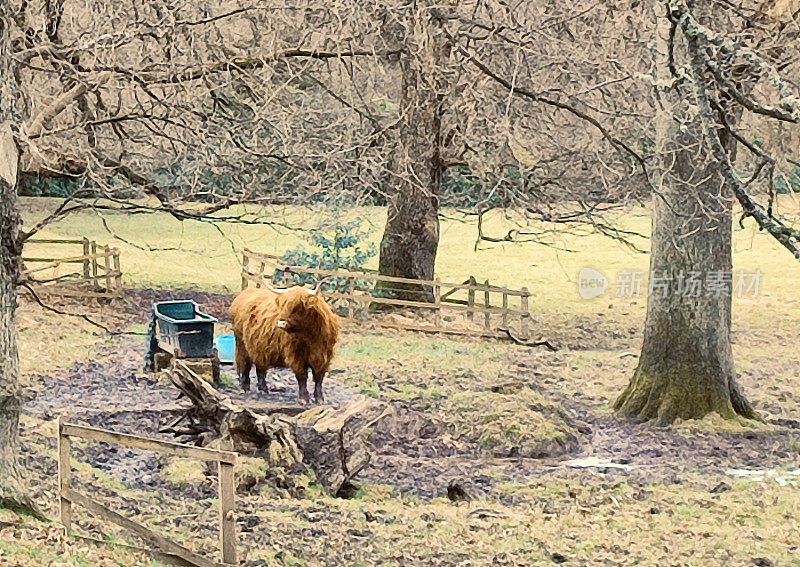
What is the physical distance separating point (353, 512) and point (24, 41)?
4.30m

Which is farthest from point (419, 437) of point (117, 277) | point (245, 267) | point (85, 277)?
point (85, 277)

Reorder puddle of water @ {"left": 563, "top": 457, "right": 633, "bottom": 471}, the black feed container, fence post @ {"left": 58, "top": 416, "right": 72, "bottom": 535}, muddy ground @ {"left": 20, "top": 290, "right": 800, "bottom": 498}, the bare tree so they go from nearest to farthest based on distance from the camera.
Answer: fence post @ {"left": 58, "top": 416, "right": 72, "bottom": 535}, muddy ground @ {"left": 20, "top": 290, "right": 800, "bottom": 498}, puddle of water @ {"left": 563, "top": 457, "right": 633, "bottom": 471}, the bare tree, the black feed container

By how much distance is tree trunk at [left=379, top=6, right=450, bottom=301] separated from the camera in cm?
1674

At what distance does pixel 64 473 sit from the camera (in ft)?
21.8

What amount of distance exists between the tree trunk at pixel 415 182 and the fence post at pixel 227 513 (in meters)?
10.5

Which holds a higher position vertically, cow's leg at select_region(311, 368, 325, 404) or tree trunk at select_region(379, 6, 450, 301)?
tree trunk at select_region(379, 6, 450, 301)

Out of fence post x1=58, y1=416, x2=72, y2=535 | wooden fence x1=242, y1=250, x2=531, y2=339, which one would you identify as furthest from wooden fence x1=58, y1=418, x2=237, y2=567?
wooden fence x1=242, y1=250, x2=531, y2=339

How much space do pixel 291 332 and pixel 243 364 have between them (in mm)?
1164

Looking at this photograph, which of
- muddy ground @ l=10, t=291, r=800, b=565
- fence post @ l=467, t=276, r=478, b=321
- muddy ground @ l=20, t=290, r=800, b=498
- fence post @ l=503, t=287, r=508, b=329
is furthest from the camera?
fence post @ l=467, t=276, r=478, b=321

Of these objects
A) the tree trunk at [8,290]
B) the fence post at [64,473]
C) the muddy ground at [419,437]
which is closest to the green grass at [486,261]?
the muddy ground at [419,437]

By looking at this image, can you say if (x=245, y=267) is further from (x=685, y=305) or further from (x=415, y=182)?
(x=685, y=305)

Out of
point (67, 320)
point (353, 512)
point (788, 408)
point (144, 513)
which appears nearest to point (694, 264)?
point (788, 408)

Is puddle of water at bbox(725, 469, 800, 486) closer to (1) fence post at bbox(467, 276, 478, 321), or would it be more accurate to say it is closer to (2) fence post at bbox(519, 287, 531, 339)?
(2) fence post at bbox(519, 287, 531, 339)

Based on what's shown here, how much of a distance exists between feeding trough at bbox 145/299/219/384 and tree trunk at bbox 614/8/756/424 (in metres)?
4.65
